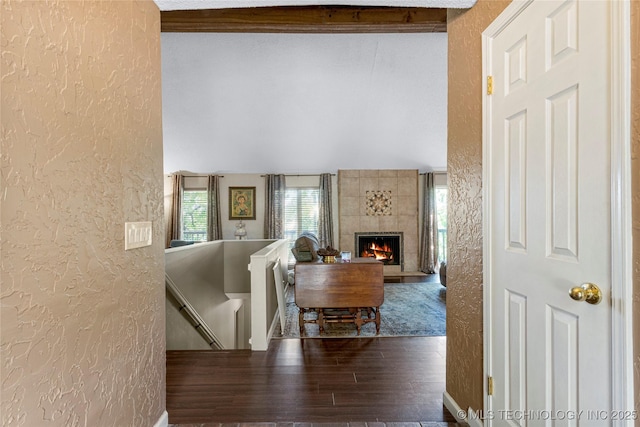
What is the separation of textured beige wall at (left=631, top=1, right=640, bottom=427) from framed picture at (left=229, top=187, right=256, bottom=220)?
6.97 meters

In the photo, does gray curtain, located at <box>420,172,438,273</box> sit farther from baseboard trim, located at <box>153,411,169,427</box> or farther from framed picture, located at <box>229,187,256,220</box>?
baseboard trim, located at <box>153,411,169,427</box>

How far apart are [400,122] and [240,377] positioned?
16.1ft

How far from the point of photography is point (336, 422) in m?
1.74

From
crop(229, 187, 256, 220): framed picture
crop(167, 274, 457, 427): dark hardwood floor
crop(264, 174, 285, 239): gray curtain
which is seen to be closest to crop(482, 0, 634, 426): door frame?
crop(167, 274, 457, 427): dark hardwood floor

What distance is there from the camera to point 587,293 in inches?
36.1

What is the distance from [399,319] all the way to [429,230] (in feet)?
12.3

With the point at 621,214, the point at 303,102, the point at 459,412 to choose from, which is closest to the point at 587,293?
the point at 621,214

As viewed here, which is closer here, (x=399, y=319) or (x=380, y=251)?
(x=399, y=319)

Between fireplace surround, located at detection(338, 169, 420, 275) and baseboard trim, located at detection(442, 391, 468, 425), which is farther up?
fireplace surround, located at detection(338, 169, 420, 275)

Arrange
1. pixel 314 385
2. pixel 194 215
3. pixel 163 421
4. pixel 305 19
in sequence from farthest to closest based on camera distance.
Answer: pixel 194 215
pixel 305 19
pixel 314 385
pixel 163 421

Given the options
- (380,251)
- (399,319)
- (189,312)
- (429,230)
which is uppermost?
(429,230)

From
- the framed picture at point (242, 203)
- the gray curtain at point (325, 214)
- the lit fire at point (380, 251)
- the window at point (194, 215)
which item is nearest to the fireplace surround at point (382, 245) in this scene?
the lit fire at point (380, 251)

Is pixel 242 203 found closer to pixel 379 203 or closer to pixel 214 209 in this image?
pixel 214 209

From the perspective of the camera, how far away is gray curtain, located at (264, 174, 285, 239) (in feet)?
23.7
